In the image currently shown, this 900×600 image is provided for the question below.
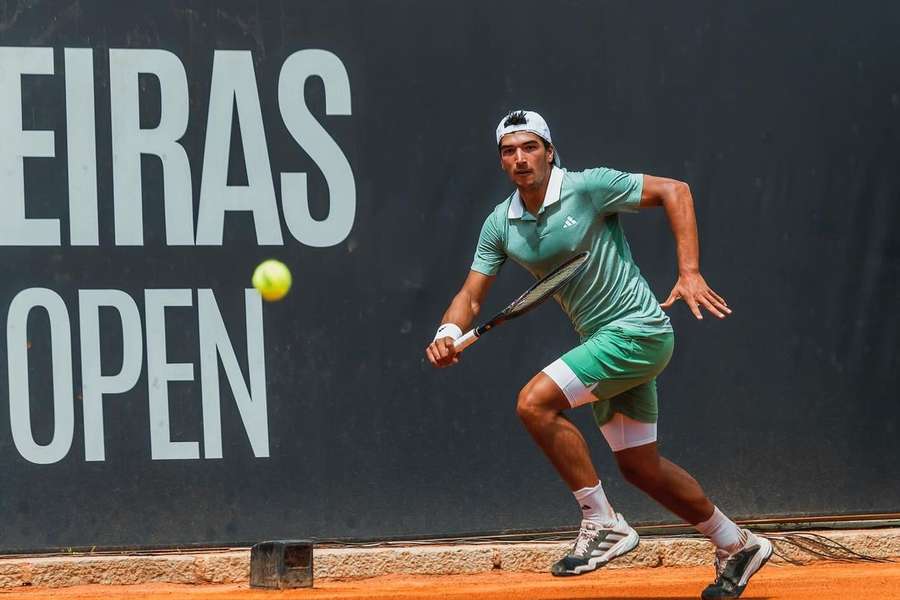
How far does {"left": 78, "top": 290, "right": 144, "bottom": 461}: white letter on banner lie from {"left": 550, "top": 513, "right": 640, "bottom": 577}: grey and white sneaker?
92.1 inches

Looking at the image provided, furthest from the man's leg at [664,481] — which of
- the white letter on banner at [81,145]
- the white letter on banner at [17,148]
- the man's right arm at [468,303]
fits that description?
the white letter on banner at [17,148]

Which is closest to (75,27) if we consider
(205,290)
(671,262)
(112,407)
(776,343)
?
(205,290)

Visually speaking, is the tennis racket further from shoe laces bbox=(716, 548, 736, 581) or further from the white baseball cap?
shoe laces bbox=(716, 548, 736, 581)

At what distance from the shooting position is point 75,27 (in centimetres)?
625

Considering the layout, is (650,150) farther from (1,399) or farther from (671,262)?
(1,399)

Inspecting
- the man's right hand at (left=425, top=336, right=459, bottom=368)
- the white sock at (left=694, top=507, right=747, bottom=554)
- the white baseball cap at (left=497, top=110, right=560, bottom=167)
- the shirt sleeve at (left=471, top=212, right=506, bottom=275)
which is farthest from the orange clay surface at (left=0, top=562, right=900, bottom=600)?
the white baseball cap at (left=497, top=110, right=560, bottom=167)

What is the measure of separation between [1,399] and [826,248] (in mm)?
3863

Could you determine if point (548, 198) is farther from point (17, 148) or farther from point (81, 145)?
point (17, 148)

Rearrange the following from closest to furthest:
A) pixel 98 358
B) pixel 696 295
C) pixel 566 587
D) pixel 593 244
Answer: pixel 696 295
pixel 593 244
pixel 566 587
pixel 98 358

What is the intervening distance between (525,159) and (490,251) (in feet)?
1.35

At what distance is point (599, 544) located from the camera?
4.89m

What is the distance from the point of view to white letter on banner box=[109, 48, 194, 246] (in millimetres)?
6273

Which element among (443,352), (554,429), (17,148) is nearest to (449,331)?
(443,352)

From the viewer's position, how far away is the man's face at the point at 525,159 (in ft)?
16.6
